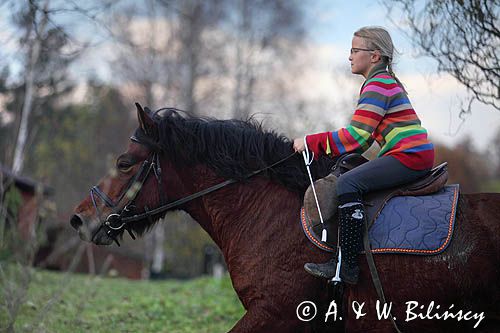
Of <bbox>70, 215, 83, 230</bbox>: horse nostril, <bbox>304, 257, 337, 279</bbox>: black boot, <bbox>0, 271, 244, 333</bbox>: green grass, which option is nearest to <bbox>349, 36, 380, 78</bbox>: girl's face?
<bbox>304, 257, 337, 279</bbox>: black boot

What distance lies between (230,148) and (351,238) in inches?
52.4

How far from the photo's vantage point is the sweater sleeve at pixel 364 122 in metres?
4.55

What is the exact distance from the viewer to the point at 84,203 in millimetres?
5047

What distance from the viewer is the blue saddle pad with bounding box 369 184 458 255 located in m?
4.30

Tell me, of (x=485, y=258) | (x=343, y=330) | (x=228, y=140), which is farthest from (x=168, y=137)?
(x=485, y=258)

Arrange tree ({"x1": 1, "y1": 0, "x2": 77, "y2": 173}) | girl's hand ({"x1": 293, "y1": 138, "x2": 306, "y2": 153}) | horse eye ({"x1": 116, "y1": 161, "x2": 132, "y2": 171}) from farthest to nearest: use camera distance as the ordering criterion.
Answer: tree ({"x1": 1, "y1": 0, "x2": 77, "y2": 173}) → horse eye ({"x1": 116, "y1": 161, "x2": 132, "y2": 171}) → girl's hand ({"x1": 293, "y1": 138, "x2": 306, "y2": 153})

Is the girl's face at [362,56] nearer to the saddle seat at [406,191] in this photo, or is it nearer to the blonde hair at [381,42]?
the blonde hair at [381,42]

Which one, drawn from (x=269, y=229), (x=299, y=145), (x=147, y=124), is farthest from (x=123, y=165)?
(x=299, y=145)

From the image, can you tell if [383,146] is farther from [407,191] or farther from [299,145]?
[299,145]

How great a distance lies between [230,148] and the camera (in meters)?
5.06

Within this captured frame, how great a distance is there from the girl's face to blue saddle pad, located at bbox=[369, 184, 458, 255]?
1.11 metres

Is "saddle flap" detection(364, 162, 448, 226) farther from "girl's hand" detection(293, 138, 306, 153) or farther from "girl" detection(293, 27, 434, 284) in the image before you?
"girl's hand" detection(293, 138, 306, 153)

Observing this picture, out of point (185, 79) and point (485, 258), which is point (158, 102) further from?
point (485, 258)

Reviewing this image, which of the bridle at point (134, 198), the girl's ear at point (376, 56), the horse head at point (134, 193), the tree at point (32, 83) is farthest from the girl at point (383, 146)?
the tree at point (32, 83)
